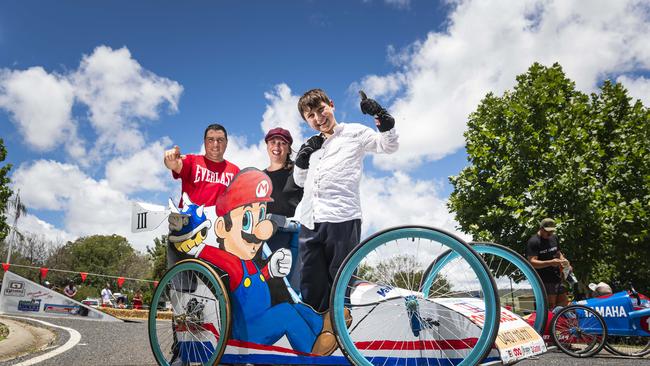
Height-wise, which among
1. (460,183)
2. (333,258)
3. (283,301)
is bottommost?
(283,301)

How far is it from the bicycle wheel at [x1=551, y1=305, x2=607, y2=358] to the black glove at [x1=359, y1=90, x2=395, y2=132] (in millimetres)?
5014

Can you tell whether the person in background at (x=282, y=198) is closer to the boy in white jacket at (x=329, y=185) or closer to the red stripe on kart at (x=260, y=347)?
the boy in white jacket at (x=329, y=185)

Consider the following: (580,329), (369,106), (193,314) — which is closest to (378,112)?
(369,106)

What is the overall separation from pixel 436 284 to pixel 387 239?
58 centimetres

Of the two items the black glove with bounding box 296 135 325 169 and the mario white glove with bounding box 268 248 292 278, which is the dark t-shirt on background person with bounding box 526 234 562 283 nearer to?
the black glove with bounding box 296 135 325 169

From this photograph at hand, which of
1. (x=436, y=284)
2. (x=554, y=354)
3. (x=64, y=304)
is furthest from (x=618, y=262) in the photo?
(x=64, y=304)

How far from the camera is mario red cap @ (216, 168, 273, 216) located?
9.69 feet

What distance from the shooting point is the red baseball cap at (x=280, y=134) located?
3135mm

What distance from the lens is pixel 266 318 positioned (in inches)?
107

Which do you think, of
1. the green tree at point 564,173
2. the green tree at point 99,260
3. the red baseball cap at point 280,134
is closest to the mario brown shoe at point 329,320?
the red baseball cap at point 280,134

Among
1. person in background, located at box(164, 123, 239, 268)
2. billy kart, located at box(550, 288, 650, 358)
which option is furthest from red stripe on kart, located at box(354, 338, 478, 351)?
billy kart, located at box(550, 288, 650, 358)

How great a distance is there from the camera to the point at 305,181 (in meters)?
2.87

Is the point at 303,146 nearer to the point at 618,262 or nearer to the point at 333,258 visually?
the point at 333,258

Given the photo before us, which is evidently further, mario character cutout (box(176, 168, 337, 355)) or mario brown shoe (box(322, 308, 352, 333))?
mario character cutout (box(176, 168, 337, 355))
